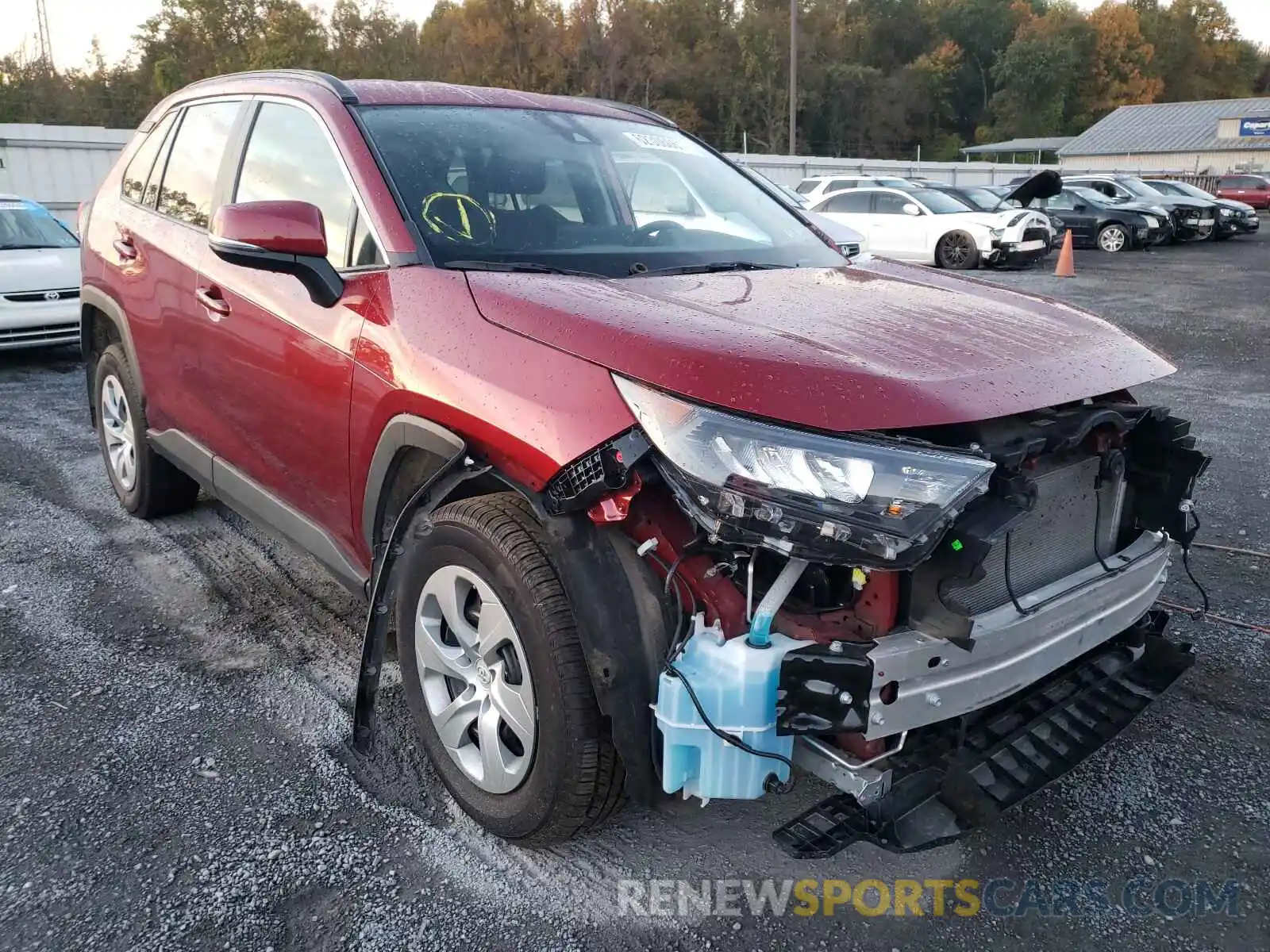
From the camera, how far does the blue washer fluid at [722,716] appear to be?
2.02 meters

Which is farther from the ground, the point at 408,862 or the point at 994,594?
the point at 994,594

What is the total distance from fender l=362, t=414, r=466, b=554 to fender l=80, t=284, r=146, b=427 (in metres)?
2.07

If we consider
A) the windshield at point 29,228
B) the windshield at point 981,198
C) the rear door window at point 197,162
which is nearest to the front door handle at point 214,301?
the rear door window at point 197,162

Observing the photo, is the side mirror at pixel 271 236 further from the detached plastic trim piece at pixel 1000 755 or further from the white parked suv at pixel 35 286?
the white parked suv at pixel 35 286

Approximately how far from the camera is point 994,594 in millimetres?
2281

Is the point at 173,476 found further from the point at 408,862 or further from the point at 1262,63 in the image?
the point at 1262,63

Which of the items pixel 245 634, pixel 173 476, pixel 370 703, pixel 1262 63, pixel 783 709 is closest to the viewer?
pixel 783 709

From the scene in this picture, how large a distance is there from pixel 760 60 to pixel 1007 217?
54.2 metres

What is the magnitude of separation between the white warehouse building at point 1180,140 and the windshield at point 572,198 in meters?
57.5

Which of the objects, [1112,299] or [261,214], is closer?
[261,214]

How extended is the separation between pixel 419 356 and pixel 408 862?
50.3 inches

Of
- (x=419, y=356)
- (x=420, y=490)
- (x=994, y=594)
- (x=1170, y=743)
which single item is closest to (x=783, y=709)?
(x=994, y=594)

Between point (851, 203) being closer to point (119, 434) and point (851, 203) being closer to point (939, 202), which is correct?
point (939, 202)

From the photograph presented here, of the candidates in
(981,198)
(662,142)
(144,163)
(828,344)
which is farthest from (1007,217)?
(828,344)
